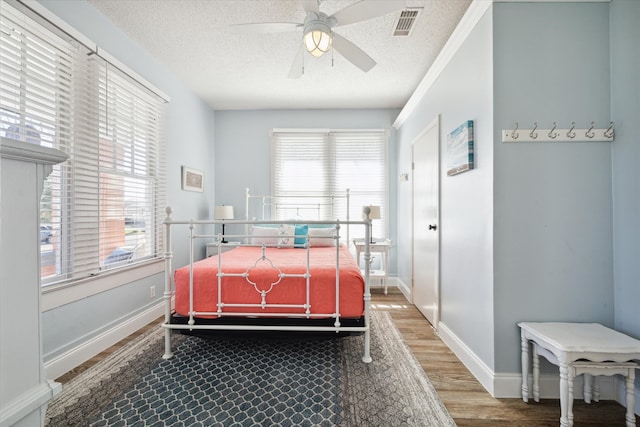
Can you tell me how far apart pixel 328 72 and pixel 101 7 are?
6.86ft

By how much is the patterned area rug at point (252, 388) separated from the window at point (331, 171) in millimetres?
2326

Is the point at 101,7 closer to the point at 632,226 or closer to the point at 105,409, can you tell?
the point at 105,409

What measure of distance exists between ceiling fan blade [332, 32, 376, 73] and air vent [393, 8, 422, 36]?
52 centimetres

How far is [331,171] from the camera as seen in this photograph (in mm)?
4438

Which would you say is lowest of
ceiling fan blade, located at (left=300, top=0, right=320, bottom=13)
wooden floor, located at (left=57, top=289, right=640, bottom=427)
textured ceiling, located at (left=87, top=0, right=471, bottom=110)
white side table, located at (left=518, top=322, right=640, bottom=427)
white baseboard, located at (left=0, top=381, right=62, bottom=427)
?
wooden floor, located at (left=57, top=289, right=640, bottom=427)

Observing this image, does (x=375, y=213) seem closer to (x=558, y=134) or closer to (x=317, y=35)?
(x=558, y=134)

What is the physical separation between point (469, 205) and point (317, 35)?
159 cm

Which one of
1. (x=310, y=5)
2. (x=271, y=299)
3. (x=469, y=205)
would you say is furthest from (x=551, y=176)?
(x=271, y=299)

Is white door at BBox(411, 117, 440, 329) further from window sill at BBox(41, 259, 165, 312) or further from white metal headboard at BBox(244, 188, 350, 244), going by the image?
window sill at BBox(41, 259, 165, 312)

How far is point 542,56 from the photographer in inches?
70.6

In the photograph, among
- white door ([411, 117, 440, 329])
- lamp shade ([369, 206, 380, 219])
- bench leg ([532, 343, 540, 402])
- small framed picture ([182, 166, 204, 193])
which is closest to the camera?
bench leg ([532, 343, 540, 402])

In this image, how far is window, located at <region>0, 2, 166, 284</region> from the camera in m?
1.80

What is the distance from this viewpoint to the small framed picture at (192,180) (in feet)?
11.9

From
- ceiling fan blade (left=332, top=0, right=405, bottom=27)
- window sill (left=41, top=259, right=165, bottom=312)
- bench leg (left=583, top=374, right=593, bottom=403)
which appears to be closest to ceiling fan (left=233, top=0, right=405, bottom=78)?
ceiling fan blade (left=332, top=0, right=405, bottom=27)
